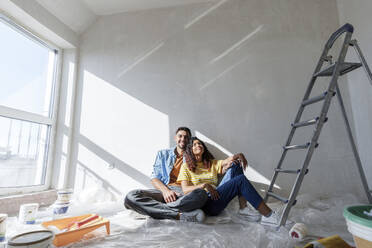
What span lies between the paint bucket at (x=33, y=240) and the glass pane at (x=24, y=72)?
179cm

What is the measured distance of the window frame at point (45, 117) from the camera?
2.23 meters

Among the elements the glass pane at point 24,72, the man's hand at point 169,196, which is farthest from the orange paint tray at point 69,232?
the glass pane at point 24,72

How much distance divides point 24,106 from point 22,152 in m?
0.50

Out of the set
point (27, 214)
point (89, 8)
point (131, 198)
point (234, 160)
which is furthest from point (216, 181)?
point (89, 8)

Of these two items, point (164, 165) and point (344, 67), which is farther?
point (164, 165)

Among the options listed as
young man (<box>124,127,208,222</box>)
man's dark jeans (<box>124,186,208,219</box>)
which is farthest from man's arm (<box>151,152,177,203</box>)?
man's dark jeans (<box>124,186,208,219</box>)

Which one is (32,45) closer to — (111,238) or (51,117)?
(51,117)

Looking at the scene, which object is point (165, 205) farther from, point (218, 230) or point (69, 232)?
point (69, 232)

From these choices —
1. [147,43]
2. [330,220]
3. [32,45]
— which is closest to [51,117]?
[32,45]

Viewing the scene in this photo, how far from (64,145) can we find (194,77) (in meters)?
1.81

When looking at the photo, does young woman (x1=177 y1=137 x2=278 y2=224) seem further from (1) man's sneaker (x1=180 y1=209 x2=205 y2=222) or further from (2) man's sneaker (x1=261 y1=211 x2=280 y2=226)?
(1) man's sneaker (x1=180 y1=209 x2=205 y2=222)

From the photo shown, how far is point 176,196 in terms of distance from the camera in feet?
6.12

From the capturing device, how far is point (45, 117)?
264 cm

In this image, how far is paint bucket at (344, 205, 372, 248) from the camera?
757 millimetres
